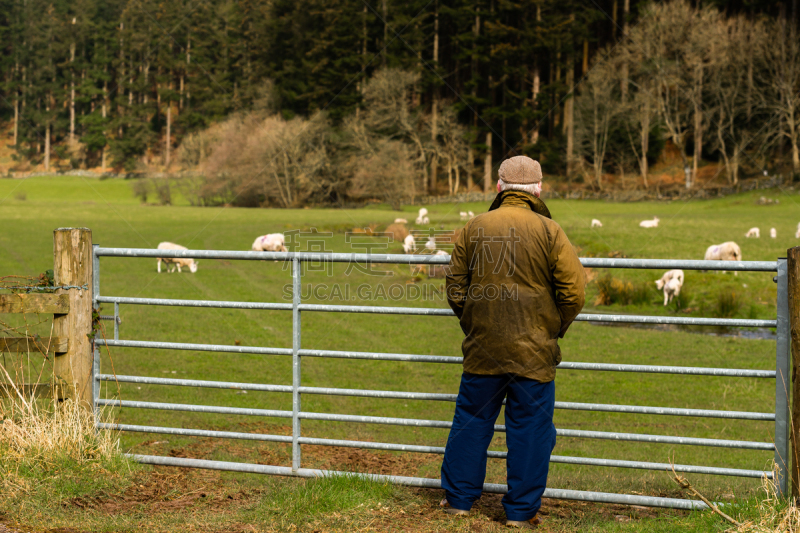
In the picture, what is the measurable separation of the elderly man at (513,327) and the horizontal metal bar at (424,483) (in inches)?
11.6

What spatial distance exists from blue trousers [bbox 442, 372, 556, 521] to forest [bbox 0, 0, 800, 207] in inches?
2163

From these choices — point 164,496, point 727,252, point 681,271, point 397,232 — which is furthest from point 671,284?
point 164,496

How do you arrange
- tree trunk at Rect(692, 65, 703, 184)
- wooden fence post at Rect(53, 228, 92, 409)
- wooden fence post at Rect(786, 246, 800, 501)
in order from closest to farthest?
wooden fence post at Rect(786, 246, 800, 501), wooden fence post at Rect(53, 228, 92, 409), tree trunk at Rect(692, 65, 703, 184)

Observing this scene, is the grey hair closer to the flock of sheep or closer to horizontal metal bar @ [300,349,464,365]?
horizontal metal bar @ [300,349,464,365]

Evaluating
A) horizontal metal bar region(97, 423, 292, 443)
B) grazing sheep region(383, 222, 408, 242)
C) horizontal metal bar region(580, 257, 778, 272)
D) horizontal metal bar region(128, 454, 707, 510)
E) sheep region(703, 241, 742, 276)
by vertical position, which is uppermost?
horizontal metal bar region(580, 257, 778, 272)

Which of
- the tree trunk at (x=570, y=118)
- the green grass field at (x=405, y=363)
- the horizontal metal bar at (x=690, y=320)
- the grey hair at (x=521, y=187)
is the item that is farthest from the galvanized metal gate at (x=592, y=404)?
the tree trunk at (x=570, y=118)

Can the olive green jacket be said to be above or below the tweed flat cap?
below

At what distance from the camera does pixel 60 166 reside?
359ft

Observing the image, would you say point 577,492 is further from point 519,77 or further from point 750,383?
point 519,77

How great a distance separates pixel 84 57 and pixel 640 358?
117 meters

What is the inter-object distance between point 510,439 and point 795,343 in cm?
195

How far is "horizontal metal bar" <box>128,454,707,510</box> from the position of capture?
4.91m

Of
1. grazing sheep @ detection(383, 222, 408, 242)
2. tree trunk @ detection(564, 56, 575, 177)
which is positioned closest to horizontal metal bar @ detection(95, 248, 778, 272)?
grazing sheep @ detection(383, 222, 408, 242)

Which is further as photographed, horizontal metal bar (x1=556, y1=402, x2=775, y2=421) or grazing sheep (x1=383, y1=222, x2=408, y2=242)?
grazing sheep (x1=383, y1=222, x2=408, y2=242)
